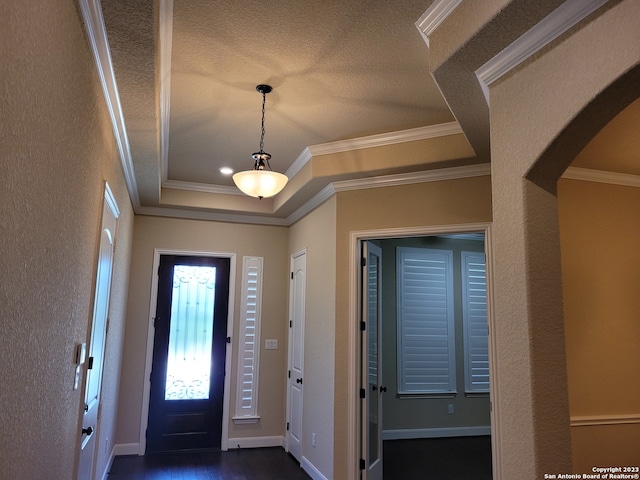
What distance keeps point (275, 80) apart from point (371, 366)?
8.53ft

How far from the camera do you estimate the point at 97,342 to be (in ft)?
10.2

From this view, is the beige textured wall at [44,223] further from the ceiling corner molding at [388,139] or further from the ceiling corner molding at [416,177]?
the ceiling corner molding at [416,177]

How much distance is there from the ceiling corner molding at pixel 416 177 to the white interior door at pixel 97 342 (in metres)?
1.99

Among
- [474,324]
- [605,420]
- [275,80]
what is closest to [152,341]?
[275,80]

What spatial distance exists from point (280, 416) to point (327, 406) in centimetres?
166

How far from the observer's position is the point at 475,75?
2.29 m

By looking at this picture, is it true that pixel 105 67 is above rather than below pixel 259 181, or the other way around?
above

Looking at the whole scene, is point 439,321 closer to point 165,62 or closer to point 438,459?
point 438,459

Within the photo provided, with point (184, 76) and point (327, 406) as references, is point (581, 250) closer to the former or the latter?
point (327, 406)

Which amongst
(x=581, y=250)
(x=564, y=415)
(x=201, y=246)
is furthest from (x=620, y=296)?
(x=201, y=246)

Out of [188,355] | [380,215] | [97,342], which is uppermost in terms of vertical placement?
[380,215]

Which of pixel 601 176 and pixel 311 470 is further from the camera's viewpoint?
pixel 311 470

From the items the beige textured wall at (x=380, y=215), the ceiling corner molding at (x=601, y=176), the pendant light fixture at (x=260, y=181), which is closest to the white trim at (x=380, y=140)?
the beige textured wall at (x=380, y=215)

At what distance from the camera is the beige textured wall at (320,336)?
4188 mm
